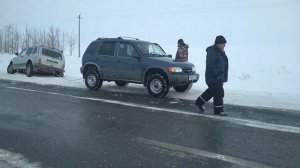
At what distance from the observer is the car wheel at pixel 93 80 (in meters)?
12.1

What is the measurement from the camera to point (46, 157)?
15.5 ft

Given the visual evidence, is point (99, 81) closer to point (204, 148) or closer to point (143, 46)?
point (143, 46)

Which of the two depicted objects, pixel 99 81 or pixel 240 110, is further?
pixel 99 81

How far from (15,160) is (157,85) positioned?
6.25 metres

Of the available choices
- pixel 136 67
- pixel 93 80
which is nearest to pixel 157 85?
→ pixel 136 67

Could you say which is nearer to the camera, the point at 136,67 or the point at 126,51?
the point at 136,67

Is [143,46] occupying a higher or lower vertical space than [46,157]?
higher

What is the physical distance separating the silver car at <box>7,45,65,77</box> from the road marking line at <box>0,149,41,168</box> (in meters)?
13.3

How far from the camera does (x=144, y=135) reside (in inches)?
232

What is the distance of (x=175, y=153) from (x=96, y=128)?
2.04m

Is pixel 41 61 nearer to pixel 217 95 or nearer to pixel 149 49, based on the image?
pixel 149 49

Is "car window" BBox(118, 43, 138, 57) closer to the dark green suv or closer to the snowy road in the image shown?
the dark green suv

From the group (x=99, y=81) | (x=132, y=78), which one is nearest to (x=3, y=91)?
(x=99, y=81)

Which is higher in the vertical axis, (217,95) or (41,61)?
(41,61)
